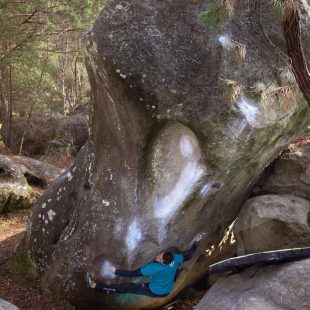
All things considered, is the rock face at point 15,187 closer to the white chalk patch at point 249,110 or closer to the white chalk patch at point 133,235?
the white chalk patch at point 133,235

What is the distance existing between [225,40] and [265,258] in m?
3.11

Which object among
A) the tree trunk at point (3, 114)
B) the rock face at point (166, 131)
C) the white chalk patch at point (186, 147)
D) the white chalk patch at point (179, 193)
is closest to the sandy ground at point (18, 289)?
A: the rock face at point (166, 131)

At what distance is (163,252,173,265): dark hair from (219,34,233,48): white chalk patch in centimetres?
335

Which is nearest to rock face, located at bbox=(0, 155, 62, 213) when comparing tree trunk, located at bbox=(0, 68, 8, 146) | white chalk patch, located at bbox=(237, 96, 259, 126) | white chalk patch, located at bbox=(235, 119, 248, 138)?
tree trunk, located at bbox=(0, 68, 8, 146)

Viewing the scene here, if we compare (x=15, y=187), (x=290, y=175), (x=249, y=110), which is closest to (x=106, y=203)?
(x=249, y=110)

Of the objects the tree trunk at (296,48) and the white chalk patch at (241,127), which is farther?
the white chalk patch at (241,127)

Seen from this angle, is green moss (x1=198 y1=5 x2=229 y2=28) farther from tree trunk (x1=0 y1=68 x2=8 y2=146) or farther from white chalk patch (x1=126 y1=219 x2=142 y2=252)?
tree trunk (x1=0 y1=68 x2=8 y2=146)

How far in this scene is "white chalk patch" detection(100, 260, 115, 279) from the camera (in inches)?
281

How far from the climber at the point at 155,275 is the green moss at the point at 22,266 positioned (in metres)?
1.63

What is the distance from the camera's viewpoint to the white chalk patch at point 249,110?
6.32 m

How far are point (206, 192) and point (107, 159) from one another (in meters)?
1.67

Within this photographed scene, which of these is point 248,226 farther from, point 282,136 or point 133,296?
point 133,296

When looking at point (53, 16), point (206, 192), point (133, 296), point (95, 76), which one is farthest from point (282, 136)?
point (53, 16)

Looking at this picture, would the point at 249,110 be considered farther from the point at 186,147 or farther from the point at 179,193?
the point at 179,193
